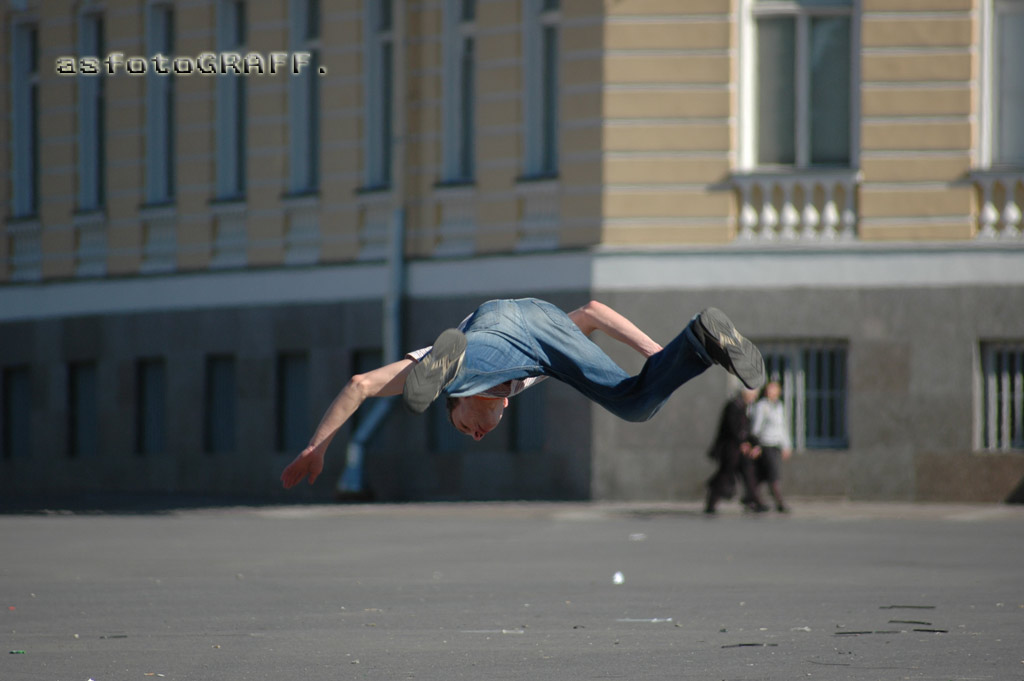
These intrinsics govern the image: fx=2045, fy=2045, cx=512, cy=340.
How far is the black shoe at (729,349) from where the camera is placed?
30.5 feet

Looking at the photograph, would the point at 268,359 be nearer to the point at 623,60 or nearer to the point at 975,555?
the point at 623,60

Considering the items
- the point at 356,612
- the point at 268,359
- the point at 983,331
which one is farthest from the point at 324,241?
the point at 356,612

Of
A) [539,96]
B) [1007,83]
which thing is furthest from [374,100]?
[1007,83]

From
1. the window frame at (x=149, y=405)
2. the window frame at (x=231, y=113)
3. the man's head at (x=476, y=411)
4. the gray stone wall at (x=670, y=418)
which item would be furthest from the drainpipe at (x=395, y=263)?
the man's head at (x=476, y=411)

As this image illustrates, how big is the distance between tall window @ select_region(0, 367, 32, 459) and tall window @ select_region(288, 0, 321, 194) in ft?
22.1

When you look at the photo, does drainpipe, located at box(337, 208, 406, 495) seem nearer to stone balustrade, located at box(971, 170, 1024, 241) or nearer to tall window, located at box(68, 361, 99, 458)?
tall window, located at box(68, 361, 99, 458)

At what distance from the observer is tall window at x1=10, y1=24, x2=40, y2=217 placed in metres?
35.9

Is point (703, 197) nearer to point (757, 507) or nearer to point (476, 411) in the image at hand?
point (757, 507)

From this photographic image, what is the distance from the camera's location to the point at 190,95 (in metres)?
33.4

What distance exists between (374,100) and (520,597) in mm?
17476

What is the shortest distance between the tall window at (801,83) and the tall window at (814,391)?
8.40 ft

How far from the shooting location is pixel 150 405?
110 feet

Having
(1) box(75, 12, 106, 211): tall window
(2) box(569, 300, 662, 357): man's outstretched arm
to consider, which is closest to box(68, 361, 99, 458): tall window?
(1) box(75, 12, 106, 211): tall window

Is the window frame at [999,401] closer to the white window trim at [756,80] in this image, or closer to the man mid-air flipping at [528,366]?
the white window trim at [756,80]
